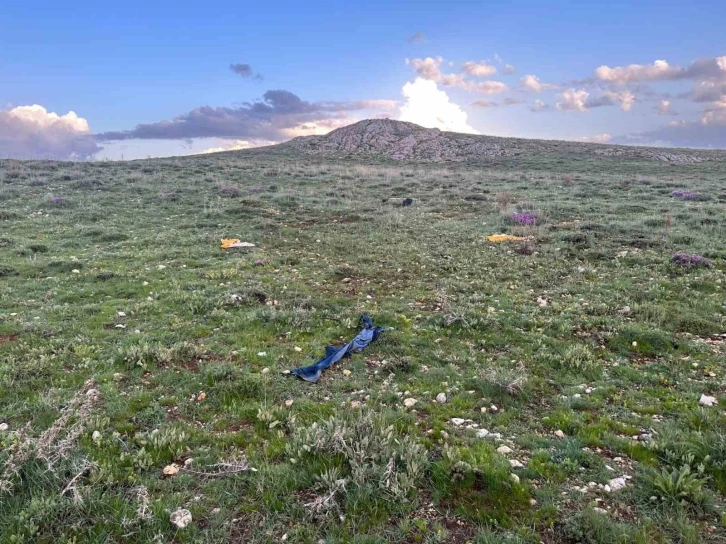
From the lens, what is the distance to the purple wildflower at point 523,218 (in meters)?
22.0

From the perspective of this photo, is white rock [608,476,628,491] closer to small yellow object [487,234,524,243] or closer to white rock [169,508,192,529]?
white rock [169,508,192,529]

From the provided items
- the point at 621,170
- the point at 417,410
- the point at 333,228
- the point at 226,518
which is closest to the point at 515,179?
the point at 621,170

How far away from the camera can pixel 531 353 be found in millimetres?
9156

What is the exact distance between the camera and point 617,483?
536 centimetres

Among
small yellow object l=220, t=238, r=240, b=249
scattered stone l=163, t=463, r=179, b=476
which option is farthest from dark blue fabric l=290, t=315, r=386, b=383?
small yellow object l=220, t=238, r=240, b=249

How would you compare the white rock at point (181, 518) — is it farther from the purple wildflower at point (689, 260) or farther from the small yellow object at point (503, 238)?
the small yellow object at point (503, 238)

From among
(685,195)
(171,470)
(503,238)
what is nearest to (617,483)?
(171,470)

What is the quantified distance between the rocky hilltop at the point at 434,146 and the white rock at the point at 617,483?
268 feet

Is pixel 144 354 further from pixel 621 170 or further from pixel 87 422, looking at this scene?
pixel 621 170

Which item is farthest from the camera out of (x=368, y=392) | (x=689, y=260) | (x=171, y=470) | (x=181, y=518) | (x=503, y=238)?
(x=503, y=238)

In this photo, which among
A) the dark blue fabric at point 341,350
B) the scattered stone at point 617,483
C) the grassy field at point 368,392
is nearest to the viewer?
the grassy field at point 368,392

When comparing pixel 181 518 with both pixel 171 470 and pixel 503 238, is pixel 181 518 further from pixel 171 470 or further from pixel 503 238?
pixel 503 238

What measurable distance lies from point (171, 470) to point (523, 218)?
66.6 ft

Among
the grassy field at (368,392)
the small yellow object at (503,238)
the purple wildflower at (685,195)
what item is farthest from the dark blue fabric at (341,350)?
the purple wildflower at (685,195)
